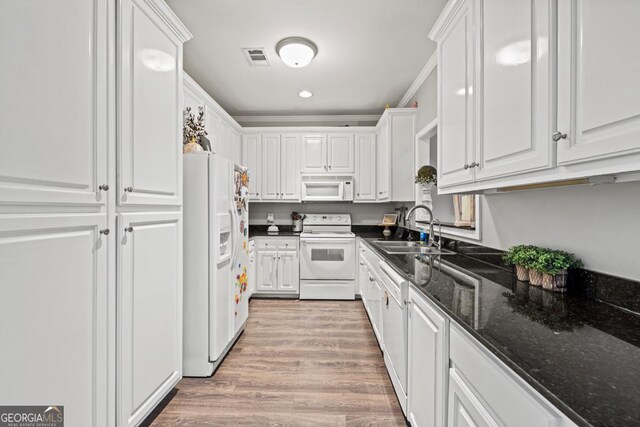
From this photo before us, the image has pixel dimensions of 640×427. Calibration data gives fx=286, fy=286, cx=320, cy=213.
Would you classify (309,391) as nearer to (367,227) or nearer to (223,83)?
(367,227)

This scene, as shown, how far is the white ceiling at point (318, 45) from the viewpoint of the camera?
2.15 metres

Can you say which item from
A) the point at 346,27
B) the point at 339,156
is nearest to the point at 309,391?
the point at 346,27

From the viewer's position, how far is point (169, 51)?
5.72 ft

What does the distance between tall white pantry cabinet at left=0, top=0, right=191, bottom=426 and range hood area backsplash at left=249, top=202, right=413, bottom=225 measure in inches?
113

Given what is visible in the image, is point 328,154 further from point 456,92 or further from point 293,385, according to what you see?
point 293,385

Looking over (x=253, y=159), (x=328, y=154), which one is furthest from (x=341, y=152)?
(x=253, y=159)

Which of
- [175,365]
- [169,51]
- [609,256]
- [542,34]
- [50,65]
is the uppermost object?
[169,51]

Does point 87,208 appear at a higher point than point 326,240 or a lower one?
higher

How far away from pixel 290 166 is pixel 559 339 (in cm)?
382

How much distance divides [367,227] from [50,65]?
396 centimetres

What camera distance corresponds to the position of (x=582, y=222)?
46.2 inches

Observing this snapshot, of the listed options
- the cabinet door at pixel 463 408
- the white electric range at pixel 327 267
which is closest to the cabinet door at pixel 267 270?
the white electric range at pixel 327 267

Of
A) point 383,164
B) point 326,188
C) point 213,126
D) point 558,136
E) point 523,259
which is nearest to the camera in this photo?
point 558,136

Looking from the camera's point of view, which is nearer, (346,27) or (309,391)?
(309,391)
